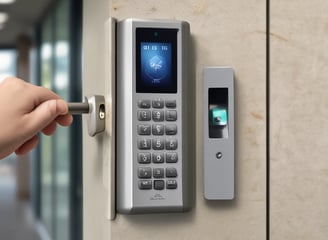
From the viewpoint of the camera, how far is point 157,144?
0.80 metres

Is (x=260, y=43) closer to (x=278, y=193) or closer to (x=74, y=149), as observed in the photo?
(x=278, y=193)

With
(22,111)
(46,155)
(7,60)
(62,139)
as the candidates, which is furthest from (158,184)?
(7,60)

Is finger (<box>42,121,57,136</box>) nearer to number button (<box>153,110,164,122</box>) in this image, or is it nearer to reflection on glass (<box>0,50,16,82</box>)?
number button (<box>153,110,164,122</box>)

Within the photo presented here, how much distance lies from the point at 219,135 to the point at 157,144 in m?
0.11

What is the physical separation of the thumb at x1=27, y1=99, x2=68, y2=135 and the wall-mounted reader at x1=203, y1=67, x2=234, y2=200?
23 centimetres

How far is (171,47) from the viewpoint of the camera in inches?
31.9

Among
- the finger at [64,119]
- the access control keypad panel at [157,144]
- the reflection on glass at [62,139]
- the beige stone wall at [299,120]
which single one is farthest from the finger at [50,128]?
the reflection on glass at [62,139]

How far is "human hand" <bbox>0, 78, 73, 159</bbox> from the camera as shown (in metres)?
0.72

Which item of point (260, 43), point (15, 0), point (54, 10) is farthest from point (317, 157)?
point (15, 0)

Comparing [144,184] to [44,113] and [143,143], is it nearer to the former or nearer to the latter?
[143,143]

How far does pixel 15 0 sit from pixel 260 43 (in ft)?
15.8

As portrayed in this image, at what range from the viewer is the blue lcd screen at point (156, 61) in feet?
2.62

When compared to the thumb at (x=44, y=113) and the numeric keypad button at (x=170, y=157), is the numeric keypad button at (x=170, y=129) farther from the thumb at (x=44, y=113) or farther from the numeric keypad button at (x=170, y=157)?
the thumb at (x=44, y=113)

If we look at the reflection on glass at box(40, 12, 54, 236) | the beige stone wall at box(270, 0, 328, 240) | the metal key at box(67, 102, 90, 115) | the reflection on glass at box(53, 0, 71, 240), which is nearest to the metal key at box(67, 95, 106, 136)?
the metal key at box(67, 102, 90, 115)
